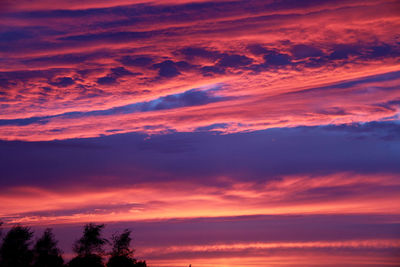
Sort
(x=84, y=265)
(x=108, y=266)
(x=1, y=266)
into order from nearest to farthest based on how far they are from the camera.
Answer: (x=1, y=266)
(x=84, y=265)
(x=108, y=266)

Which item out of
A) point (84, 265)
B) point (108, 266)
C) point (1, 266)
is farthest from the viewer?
point (108, 266)

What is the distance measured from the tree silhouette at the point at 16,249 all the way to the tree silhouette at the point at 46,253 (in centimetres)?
210

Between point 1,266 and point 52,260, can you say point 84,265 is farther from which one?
point 1,266

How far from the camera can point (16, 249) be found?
70.5 meters

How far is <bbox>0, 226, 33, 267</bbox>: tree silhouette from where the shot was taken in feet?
226

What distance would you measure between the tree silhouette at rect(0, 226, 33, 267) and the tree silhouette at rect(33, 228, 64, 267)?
82.7 inches

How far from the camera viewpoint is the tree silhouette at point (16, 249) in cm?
6900

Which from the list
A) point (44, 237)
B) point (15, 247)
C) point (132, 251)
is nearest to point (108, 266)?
point (132, 251)

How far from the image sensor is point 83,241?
256 ft

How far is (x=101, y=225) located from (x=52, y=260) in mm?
8960

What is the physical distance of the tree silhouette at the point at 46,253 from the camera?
246ft

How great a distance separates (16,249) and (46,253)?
6.56 meters

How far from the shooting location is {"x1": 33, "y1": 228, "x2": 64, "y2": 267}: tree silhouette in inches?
2955

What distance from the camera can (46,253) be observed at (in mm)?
76250
